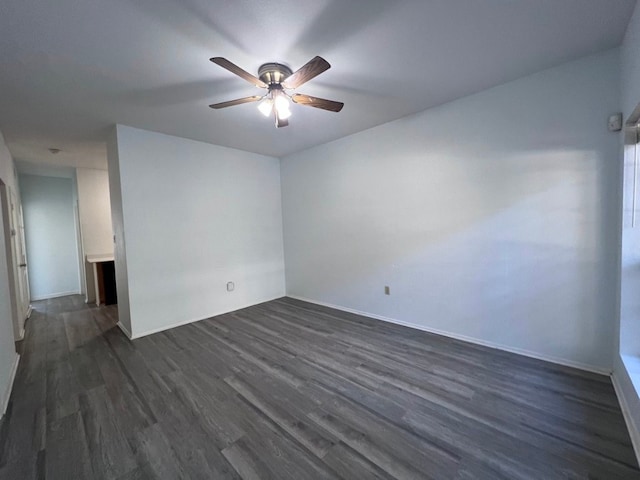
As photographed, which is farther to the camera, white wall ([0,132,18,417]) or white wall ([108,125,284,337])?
white wall ([108,125,284,337])

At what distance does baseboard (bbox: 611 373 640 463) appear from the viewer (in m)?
1.41

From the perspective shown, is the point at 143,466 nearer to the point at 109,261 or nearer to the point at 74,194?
the point at 109,261

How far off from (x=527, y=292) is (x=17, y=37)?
13.6 feet

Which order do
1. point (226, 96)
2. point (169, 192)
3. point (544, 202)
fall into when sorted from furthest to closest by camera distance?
point (169, 192)
point (226, 96)
point (544, 202)

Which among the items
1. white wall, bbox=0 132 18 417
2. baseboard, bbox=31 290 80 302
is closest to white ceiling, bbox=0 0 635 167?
white wall, bbox=0 132 18 417


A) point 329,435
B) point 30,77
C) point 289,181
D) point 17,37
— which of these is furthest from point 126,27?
point 289,181

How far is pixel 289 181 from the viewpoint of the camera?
457cm

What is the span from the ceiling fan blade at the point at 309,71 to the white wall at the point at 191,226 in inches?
88.7

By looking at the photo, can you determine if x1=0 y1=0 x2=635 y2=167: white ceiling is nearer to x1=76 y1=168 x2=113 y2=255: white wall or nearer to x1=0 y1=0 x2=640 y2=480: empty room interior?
x1=0 y1=0 x2=640 y2=480: empty room interior

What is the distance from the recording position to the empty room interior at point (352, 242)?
1505mm

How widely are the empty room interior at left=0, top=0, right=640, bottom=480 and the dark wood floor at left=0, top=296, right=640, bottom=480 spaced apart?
16mm

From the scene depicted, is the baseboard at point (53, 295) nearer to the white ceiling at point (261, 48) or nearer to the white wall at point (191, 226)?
the white wall at point (191, 226)

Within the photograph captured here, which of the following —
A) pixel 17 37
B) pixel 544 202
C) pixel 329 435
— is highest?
pixel 17 37

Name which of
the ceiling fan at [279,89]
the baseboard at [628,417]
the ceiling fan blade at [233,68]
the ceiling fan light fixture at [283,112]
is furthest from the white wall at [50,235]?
the baseboard at [628,417]
